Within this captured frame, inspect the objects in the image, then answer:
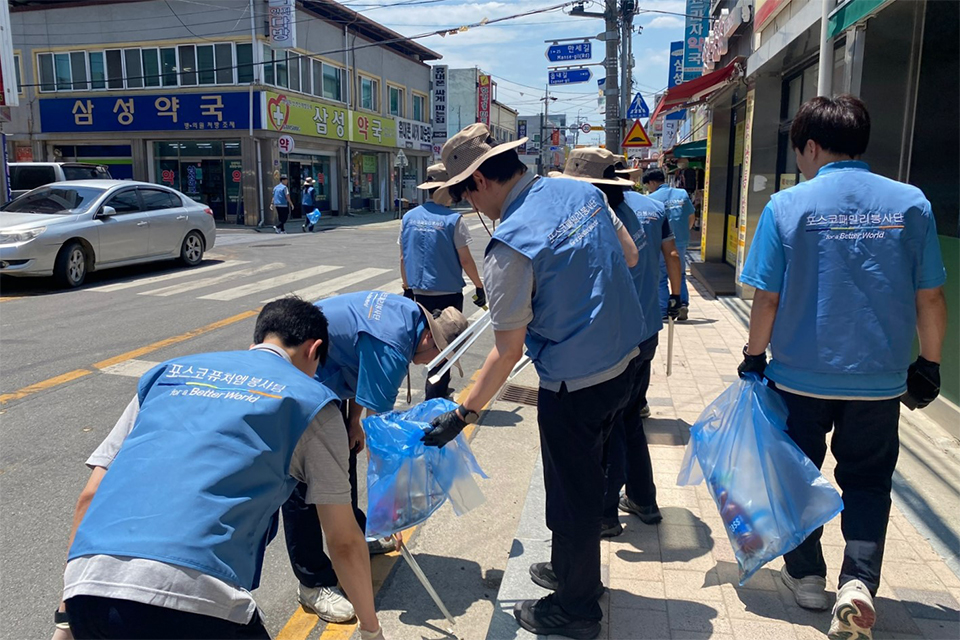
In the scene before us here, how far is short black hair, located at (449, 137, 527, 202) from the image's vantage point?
2.70 meters

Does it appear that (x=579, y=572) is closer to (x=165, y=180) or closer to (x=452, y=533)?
(x=452, y=533)

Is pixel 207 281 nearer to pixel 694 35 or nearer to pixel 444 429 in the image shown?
pixel 444 429

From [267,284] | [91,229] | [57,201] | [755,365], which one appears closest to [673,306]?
[755,365]

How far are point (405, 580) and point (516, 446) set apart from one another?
6.32 ft

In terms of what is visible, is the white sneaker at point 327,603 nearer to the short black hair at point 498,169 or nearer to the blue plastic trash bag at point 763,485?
the blue plastic trash bag at point 763,485

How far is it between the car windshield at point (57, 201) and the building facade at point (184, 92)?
39.6ft

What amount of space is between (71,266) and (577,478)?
10564mm

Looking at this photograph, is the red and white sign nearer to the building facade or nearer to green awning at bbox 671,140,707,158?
the building facade

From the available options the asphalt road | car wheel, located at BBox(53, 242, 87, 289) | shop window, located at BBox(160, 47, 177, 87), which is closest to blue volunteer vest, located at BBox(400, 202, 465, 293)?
the asphalt road

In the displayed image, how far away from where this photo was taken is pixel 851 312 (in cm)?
271

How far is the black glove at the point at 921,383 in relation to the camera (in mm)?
2799

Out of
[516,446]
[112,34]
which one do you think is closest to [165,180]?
[112,34]

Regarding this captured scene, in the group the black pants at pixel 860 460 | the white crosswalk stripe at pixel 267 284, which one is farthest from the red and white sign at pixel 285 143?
the black pants at pixel 860 460

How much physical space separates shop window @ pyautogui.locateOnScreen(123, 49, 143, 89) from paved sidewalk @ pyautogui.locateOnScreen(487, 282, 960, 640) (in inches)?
1047
